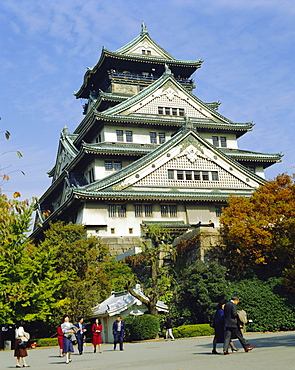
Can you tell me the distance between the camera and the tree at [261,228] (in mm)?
28148

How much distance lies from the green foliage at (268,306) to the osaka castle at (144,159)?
9.63 meters

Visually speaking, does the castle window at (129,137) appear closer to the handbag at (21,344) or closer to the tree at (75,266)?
the tree at (75,266)

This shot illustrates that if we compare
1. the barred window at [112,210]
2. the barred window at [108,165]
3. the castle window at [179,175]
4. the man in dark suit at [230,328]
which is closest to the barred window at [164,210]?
the castle window at [179,175]

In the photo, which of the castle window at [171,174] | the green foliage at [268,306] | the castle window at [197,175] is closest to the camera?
the green foliage at [268,306]

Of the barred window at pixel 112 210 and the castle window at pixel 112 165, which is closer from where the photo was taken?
the barred window at pixel 112 210

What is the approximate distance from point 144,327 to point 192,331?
2.37 meters

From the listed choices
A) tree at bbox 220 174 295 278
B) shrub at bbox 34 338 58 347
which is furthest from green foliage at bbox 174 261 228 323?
shrub at bbox 34 338 58 347

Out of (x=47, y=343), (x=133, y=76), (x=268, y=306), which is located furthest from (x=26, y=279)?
(x=133, y=76)

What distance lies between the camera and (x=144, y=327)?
2458 centimetres

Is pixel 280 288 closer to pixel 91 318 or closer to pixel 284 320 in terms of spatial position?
pixel 284 320

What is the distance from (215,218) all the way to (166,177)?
17.7ft

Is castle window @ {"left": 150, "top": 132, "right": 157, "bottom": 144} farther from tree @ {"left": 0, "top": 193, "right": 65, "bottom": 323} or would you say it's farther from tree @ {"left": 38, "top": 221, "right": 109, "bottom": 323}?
tree @ {"left": 0, "top": 193, "right": 65, "bottom": 323}

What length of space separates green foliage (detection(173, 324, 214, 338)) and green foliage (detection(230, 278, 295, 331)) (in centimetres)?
221

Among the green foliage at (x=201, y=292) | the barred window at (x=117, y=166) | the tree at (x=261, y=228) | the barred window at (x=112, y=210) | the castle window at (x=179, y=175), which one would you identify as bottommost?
the green foliage at (x=201, y=292)
